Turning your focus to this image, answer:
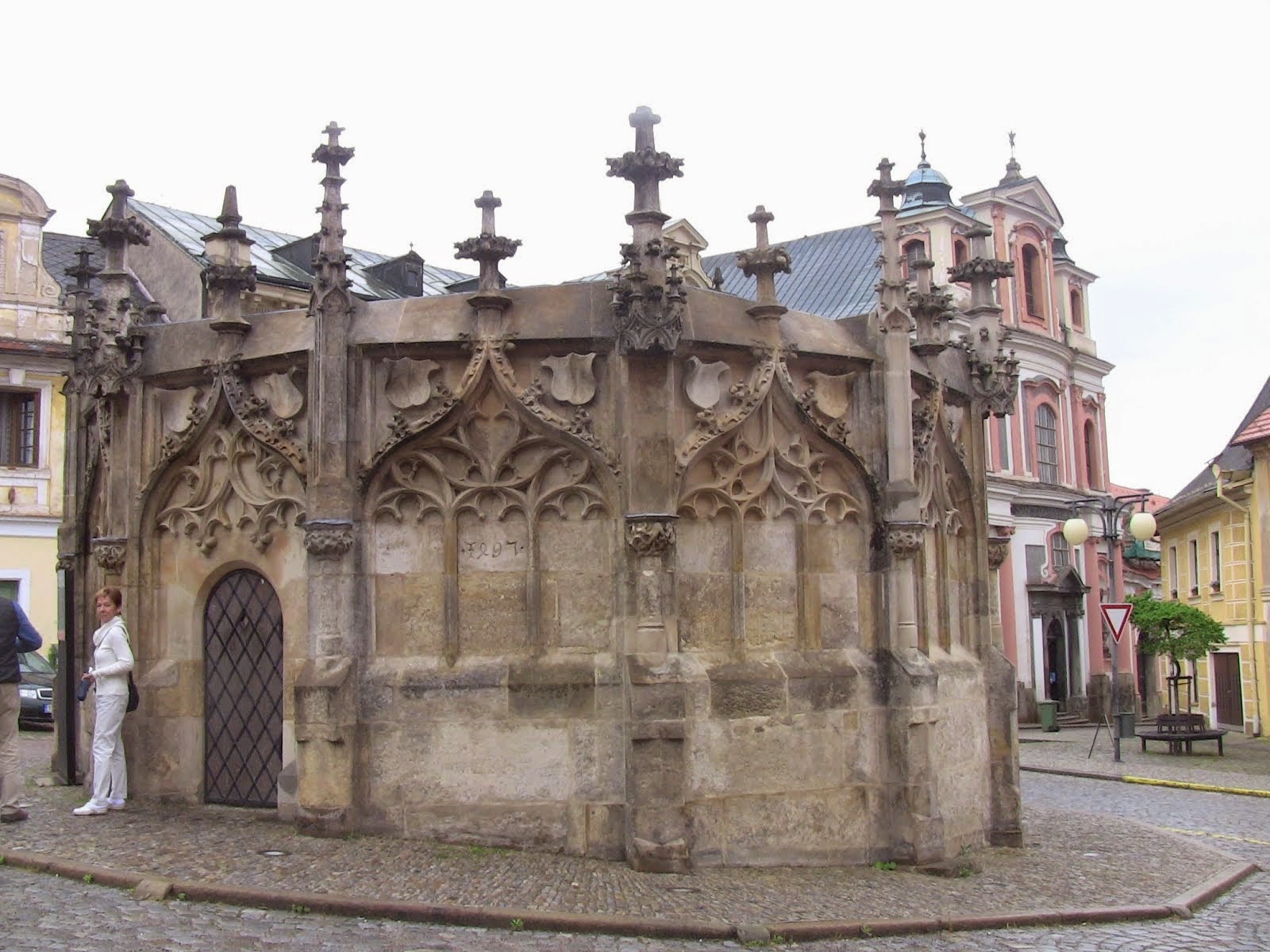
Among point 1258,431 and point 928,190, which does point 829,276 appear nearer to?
point 928,190

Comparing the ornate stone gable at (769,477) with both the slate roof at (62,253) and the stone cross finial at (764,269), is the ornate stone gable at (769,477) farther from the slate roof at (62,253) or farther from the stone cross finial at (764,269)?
the slate roof at (62,253)

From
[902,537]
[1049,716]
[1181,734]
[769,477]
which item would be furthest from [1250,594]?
[769,477]

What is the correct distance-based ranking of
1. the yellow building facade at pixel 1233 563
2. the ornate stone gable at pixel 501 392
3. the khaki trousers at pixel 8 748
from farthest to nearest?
the yellow building facade at pixel 1233 563 < the khaki trousers at pixel 8 748 < the ornate stone gable at pixel 501 392

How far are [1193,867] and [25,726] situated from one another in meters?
22.0

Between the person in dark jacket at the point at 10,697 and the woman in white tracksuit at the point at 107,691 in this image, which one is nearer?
the person in dark jacket at the point at 10,697

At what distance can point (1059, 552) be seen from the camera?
46969mm

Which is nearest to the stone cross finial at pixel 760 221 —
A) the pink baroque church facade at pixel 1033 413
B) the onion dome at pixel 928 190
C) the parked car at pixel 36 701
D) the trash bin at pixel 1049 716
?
the parked car at pixel 36 701

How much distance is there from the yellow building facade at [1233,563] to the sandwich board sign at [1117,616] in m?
10.1

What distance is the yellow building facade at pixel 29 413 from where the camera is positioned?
3478 cm

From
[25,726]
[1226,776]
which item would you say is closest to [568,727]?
[1226,776]

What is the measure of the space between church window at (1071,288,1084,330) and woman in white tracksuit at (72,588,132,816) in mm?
43712

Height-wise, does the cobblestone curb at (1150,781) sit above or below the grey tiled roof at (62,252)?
below

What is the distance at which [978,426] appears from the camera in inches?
574

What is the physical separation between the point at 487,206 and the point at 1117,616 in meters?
18.1
